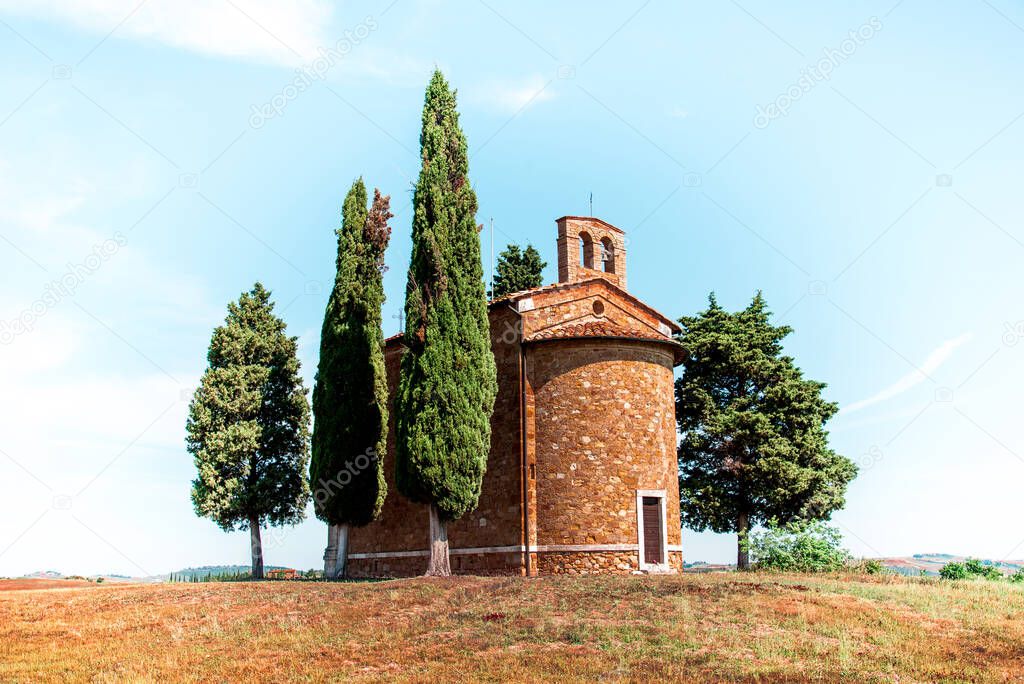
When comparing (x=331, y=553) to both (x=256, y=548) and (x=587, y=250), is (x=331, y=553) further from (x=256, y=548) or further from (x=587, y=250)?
(x=587, y=250)

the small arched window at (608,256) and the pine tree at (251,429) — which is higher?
the small arched window at (608,256)

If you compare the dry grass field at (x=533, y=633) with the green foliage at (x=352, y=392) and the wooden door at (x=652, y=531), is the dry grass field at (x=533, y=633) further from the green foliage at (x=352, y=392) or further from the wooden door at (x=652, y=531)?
the green foliage at (x=352, y=392)

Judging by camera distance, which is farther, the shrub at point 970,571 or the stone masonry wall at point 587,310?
the shrub at point 970,571

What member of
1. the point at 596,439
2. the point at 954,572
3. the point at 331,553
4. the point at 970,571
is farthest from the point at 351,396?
the point at 970,571

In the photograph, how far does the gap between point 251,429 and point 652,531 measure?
14.6 metres

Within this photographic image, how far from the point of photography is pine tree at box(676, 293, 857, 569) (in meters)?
29.3

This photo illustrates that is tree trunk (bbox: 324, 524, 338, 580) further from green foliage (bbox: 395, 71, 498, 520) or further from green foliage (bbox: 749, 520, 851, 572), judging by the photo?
green foliage (bbox: 749, 520, 851, 572)

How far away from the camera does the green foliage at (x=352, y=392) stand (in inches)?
981

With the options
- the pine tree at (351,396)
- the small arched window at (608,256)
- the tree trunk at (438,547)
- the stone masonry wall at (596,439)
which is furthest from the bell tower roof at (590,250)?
the tree trunk at (438,547)

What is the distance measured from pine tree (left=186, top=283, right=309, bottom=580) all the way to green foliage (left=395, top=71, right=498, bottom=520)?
9103 mm

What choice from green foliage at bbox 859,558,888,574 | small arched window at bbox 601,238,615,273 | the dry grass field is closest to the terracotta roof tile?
small arched window at bbox 601,238,615,273

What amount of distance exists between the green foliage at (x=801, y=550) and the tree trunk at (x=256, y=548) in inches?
670

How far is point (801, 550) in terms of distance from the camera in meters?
25.7

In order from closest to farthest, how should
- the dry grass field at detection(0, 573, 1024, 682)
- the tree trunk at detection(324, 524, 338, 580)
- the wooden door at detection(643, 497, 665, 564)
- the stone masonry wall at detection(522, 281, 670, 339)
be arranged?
the dry grass field at detection(0, 573, 1024, 682) < the wooden door at detection(643, 497, 665, 564) < the stone masonry wall at detection(522, 281, 670, 339) < the tree trunk at detection(324, 524, 338, 580)
